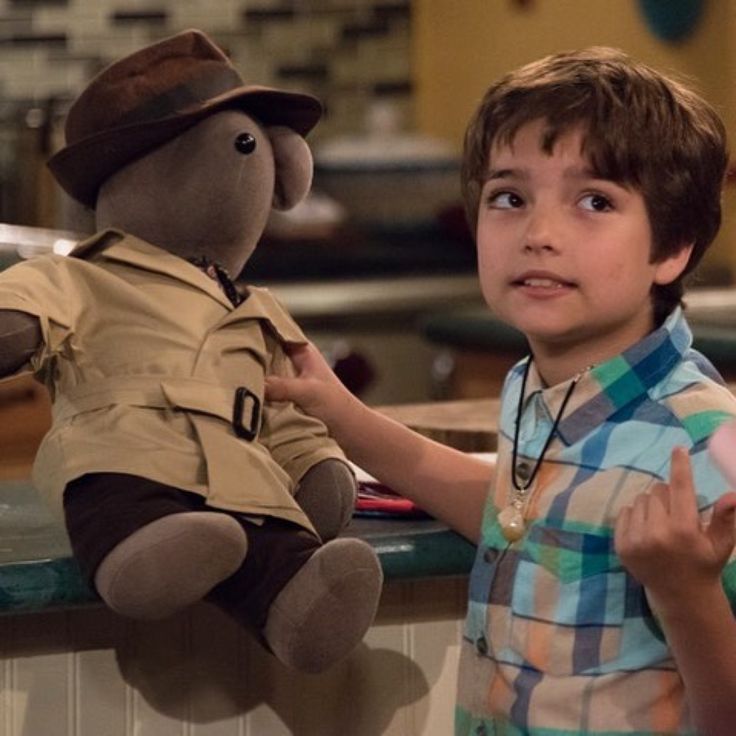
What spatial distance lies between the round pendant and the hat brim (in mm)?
345

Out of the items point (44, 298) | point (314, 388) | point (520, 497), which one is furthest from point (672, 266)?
→ point (44, 298)

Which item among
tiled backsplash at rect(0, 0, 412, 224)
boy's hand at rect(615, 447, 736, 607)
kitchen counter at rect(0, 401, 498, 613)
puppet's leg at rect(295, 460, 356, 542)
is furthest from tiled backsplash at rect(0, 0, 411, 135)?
boy's hand at rect(615, 447, 736, 607)

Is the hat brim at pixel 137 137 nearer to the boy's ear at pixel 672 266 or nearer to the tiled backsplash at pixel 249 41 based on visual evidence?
the boy's ear at pixel 672 266

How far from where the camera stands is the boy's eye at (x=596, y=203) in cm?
127

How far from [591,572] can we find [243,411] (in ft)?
0.90

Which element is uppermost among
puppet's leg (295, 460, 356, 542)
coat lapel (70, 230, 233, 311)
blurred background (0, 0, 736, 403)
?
coat lapel (70, 230, 233, 311)

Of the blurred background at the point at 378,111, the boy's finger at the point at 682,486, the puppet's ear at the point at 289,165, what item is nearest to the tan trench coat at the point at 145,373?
the puppet's ear at the point at 289,165

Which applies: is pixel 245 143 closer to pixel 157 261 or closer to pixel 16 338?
pixel 157 261

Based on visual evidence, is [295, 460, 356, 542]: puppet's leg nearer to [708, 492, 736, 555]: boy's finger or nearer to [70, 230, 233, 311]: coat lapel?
[70, 230, 233, 311]: coat lapel

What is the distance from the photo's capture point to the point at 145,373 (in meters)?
1.33

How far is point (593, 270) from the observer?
1.26 m

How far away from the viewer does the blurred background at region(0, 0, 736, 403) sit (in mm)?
4070

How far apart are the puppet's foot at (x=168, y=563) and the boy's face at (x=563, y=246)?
9.6 inches

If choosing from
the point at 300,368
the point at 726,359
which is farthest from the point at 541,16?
the point at 300,368
